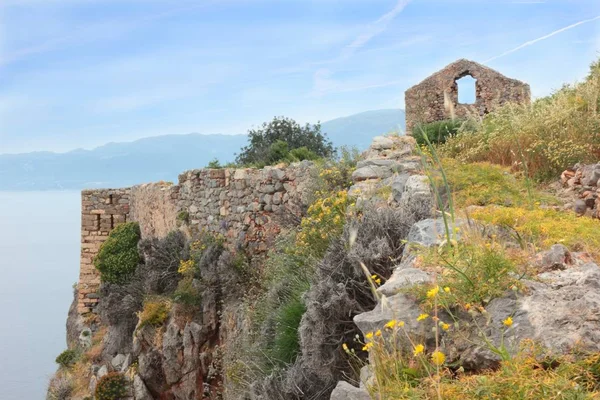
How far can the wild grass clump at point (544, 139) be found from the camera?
6.91 m

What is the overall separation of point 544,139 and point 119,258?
11.0 meters

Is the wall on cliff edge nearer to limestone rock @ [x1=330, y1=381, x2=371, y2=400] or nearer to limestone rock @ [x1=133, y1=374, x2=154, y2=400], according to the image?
limestone rock @ [x1=133, y1=374, x2=154, y2=400]

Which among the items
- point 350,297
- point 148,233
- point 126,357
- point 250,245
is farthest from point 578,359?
point 148,233

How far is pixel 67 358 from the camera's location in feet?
51.1

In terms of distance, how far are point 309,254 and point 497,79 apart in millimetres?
18261

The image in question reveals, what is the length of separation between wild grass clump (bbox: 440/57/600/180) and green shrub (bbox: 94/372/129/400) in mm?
6924

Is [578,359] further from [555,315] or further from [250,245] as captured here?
[250,245]

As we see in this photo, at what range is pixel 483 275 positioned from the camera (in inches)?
129

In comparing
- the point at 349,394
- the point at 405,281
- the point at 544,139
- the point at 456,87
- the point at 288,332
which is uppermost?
the point at 456,87

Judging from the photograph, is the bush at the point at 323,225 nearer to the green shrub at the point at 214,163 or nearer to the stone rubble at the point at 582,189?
the stone rubble at the point at 582,189

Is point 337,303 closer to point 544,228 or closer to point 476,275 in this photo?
point 544,228

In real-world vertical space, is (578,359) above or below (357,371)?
above

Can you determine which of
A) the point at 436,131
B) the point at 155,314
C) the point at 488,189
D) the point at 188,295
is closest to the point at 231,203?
the point at 188,295

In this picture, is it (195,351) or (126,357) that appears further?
(126,357)
